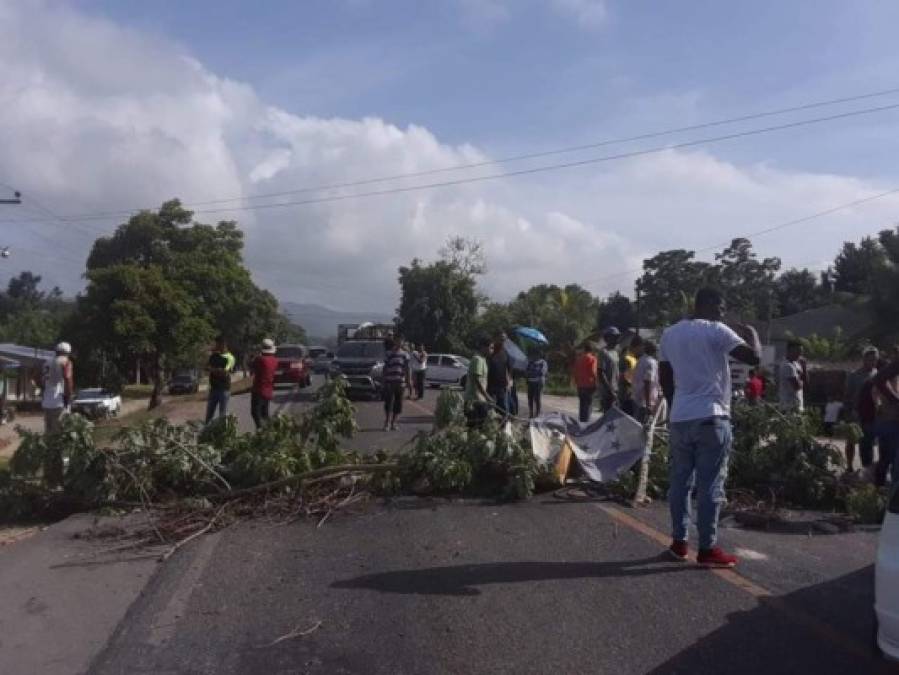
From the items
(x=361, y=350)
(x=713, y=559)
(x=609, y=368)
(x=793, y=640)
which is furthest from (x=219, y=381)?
(x=361, y=350)

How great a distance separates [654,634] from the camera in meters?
5.42

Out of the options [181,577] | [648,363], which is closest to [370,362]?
[648,363]

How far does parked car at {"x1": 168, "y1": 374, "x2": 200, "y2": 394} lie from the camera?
184 feet

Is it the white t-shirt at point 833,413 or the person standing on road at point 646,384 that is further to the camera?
the white t-shirt at point 833,413

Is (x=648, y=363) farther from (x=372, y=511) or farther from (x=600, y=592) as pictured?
(x=600, y=592)

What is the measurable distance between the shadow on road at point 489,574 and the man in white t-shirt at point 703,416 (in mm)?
321

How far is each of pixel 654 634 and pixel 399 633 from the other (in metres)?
1.46

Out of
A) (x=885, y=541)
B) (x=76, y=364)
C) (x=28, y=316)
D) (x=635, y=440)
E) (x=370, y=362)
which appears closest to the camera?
(x=885, y=541)

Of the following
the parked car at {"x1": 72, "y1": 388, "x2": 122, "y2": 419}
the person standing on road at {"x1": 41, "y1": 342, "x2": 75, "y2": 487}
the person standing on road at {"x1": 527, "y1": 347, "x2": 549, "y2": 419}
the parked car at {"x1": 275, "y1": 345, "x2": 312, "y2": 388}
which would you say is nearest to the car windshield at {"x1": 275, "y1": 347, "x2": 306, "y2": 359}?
the parked car at {"x1": 275, "y1": 345, "x2": 312, "y2": 388}

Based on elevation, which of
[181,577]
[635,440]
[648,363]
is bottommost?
[181,577]

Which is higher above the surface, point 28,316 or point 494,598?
point 28,316

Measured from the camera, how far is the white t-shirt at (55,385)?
1338 centimetres

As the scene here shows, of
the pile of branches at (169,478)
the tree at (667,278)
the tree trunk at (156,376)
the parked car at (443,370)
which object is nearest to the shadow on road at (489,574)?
the pile of branches at (169,478)

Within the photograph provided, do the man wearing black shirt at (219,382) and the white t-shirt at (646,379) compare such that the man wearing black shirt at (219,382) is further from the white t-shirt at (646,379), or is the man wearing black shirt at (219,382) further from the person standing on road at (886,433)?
the person standing on road at (886,433)
